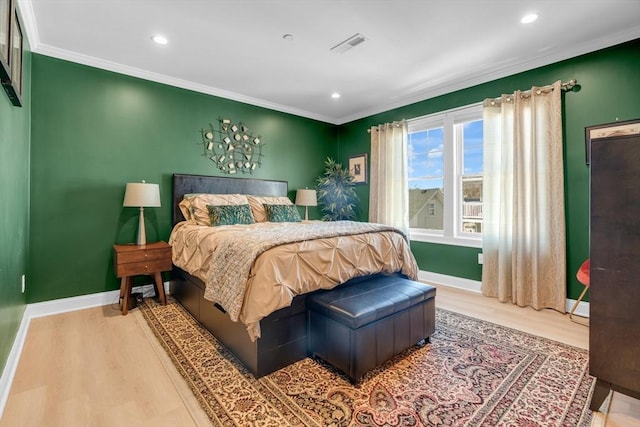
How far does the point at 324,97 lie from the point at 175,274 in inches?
124

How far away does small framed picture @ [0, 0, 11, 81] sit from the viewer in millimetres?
1630

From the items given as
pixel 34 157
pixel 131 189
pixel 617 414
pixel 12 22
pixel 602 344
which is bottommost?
pixel 617 414

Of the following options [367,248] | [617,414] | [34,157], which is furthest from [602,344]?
[34,157]

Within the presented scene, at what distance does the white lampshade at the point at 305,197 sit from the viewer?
4785 millimetres

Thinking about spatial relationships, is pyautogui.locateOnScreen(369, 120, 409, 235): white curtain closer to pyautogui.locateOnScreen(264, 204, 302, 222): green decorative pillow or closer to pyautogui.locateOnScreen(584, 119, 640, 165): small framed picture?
pyautogui.locateOnScreen(264, 204, 302, 222): green decorative pillow

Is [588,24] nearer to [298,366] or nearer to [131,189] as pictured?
[298,366]

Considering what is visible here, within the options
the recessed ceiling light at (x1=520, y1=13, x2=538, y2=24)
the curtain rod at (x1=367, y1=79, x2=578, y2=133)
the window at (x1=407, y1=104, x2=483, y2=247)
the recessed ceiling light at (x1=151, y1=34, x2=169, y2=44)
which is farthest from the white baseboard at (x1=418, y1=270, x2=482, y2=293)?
the recessed ceiling light at (x1=151, y1=34, x2=169, y2=44)

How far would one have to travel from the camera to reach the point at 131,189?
3119 millimetres

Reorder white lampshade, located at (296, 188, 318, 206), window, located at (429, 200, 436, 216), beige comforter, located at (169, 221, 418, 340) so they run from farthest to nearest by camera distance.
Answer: white lampshade, located at (296, 188, 318, 206), window, located at (429, 200, 436, 216), beige comforter, located at (169, 221, 418, 340)

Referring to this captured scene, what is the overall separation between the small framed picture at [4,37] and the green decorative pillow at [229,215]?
1939mm

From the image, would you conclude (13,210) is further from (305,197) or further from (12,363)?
(305,197)

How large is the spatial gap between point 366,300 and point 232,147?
10.2 feet

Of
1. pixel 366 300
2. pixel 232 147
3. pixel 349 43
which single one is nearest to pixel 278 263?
pixel 366 300

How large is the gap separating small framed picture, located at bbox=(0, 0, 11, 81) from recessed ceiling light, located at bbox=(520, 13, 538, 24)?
11.9ft
